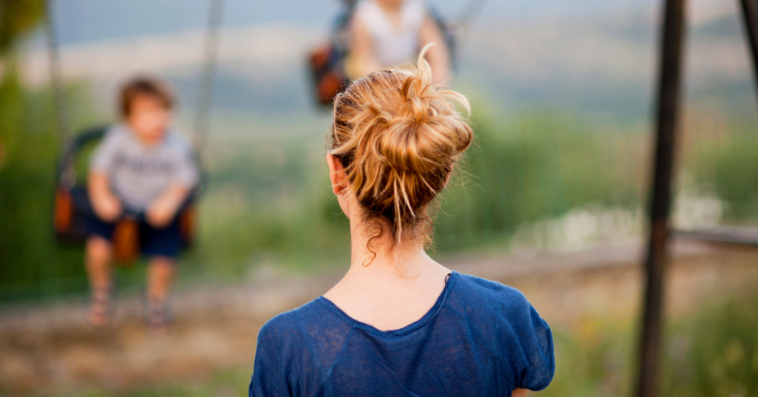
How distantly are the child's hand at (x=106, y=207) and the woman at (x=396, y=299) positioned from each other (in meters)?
2.62

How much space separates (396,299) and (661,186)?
196 centimetres

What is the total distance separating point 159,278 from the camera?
3.64 meters

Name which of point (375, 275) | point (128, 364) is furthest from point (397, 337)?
point (128, 364)

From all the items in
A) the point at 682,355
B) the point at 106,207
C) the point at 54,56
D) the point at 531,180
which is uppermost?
the point at 54,56

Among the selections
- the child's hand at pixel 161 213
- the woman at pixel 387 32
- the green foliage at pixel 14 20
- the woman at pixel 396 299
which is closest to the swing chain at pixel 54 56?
the child's hand at pixel 161 213

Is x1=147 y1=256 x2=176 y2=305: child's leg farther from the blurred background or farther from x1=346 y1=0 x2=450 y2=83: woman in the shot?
x1=346 y1=0 x2=450 y2=83: woman

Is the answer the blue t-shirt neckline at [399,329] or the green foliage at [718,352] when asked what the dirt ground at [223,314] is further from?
the blue t-shirt neckline at [399,329]

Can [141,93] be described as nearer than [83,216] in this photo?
No

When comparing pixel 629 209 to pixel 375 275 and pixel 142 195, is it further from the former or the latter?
pixel 375 275

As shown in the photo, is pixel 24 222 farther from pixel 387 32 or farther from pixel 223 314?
pixel 387 32

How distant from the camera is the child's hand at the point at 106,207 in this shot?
328 cm

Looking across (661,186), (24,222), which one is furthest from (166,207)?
(661,186)

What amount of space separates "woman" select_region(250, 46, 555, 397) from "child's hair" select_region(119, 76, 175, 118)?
2.85 meters

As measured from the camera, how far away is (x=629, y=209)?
5387 mm
